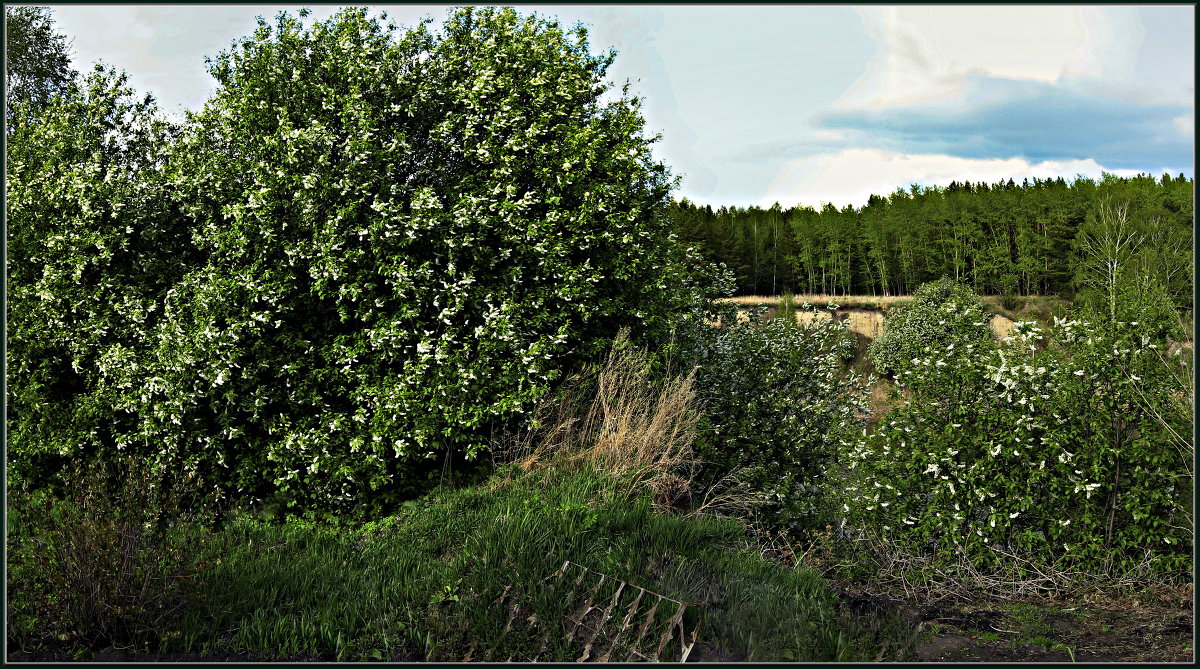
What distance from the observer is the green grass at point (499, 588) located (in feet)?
14.1

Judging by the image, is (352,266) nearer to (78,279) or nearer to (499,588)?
(78,279)

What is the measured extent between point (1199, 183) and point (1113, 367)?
3072mm

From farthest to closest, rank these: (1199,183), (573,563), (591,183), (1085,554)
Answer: (591,183) → (1085,554) → (573,563) → (1199,183)

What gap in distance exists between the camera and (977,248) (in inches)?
2025

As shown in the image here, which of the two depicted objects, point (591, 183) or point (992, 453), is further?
point (591, 183)

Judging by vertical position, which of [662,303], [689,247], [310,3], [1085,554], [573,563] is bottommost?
[1085,554]

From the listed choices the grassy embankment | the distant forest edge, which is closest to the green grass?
the grassy embankment

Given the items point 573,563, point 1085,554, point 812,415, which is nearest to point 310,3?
point 573,563

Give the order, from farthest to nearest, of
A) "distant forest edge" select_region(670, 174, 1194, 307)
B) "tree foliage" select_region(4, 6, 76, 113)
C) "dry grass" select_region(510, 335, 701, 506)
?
"distant forest edge" select_region(670, 174, 1194, 307), "tree foliage" select_region(4, 6, 76, 113), "dry grass" select_region(510, 335, 701, 506)

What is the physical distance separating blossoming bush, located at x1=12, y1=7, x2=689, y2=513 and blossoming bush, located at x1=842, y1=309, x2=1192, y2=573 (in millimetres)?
2964

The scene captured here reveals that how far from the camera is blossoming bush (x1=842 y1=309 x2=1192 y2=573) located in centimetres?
639

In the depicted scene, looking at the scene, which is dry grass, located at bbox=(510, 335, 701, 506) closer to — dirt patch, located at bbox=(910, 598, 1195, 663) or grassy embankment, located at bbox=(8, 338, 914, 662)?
grassy embankment, located at bbox=(8, 338, 914, 662)

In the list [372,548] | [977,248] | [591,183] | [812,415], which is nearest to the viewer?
[372,548]

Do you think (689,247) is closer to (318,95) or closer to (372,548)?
(318,95)
